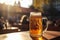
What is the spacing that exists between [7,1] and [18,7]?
0.88 feet

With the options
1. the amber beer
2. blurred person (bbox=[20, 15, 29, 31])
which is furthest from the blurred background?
the amber beer

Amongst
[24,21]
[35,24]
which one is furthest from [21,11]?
[35,24]

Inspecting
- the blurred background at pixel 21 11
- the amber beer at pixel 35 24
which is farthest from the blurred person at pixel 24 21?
the amber beer at pixel 35 24

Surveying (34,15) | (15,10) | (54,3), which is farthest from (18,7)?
(34,15)

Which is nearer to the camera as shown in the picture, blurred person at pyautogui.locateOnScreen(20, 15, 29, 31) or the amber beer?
the amber beer

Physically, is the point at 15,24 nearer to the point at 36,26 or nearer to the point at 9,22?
the point at 9,22

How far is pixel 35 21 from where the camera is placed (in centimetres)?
61

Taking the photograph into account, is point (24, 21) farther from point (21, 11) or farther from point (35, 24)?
point (35, 24)

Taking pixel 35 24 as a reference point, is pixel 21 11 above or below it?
below

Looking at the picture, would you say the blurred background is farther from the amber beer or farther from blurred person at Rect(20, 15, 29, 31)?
the amber beer

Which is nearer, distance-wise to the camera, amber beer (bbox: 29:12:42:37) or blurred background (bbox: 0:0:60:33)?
amber beer (bbox: 29:12:42:37)

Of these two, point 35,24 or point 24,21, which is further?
point 24,21

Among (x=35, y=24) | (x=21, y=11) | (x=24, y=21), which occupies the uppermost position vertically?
(x=35, y=24)

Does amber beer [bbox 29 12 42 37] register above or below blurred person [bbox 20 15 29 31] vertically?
above
